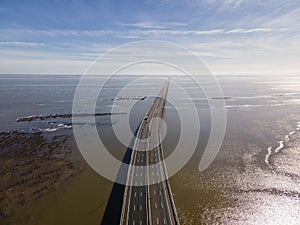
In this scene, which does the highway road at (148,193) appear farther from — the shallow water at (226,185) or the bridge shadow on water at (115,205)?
the shallow water at (226,185)

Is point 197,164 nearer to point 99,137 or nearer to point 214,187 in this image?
point 214,187

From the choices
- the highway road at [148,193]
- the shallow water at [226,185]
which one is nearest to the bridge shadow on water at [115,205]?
the shallow water at [226,185]

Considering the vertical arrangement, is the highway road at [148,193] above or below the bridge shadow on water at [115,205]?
above

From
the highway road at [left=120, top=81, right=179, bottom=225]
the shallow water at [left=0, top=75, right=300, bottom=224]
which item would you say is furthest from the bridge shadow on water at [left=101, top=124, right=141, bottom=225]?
the highway road at [left=120, top=81, right=179, bottom=225]


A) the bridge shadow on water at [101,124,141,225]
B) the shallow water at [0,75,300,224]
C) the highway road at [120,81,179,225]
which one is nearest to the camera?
the highway road at [120,81,179,225]

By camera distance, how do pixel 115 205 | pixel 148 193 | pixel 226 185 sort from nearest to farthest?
pixel 115 205 < pixel 148 193 < pixel 226 185

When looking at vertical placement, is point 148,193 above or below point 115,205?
above

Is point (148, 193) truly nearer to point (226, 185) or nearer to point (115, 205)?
point (115, 205)

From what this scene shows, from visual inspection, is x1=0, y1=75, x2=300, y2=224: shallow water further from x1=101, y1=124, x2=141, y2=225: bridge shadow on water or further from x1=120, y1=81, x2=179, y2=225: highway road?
x1=120, y1=81, x2=179, y2=225: highway road

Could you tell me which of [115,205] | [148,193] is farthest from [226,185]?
[115,205]
